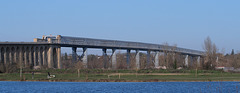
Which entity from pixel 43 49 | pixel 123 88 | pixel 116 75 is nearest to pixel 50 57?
pixel 43 49

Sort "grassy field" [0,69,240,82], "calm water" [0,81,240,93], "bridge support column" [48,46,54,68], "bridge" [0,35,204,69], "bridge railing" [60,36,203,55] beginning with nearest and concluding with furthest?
1. "calm water" [0,81,240,93]
2. "grassy field" [0,69,240,82]
3. "bridge" [0,35,204,69]
4. "bridge support column" [48,46,54,68]
5. "bridge railing" [60,36,203,55]

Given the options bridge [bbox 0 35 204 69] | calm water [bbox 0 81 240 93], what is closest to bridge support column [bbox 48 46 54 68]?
bridge [bbox 0 35 204 69]

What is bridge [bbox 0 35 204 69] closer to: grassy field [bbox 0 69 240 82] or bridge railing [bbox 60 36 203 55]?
bridge railing [bbox 60 36 203 55]

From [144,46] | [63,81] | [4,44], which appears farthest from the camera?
[144,46]

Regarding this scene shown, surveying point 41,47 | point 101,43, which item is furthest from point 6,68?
point 101,43

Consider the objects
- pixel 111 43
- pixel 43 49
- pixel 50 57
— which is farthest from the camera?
pixel 111 43

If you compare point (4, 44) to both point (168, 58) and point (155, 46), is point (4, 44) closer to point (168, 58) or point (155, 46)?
point (168, 58)

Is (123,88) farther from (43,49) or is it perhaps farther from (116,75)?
(43,49)

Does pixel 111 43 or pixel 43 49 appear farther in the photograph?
pixel 111 43

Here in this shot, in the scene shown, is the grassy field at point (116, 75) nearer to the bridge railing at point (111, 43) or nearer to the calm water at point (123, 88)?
the calm water at point (123, 88)

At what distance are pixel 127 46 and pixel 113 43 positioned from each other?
15.0ft

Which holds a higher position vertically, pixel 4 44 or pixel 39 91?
pixel 4 44

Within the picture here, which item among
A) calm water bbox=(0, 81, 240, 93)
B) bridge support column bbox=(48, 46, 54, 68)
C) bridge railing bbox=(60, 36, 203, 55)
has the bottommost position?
calm water bbox=(0, 81, 240, 93)

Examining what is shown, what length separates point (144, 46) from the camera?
3935 inches
